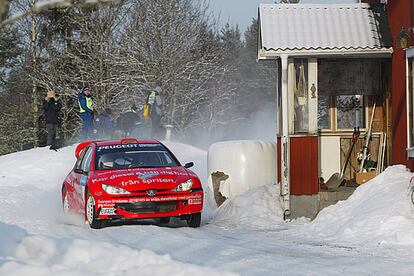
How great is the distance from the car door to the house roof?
143 inches

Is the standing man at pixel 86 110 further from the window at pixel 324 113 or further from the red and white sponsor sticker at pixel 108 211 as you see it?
the red and white sponsor sticker at pixel 108 211

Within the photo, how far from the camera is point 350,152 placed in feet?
56.7

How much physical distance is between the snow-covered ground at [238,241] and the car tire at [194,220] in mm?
A: 172

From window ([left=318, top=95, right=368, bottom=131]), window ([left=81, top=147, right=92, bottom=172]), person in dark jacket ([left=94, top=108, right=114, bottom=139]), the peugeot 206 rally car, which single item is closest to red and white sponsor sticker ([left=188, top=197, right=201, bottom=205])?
the peugeot 206 rally car

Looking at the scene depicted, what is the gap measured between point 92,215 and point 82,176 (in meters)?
1.12

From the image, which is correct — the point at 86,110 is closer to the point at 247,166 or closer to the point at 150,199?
the point at 247,166

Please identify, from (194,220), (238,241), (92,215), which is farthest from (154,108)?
(238,241)

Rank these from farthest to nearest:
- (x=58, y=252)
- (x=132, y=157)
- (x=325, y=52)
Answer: (x=325, y=52)
(x=132, y=157)
(x=58, y=252)

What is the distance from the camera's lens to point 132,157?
15.0 metres

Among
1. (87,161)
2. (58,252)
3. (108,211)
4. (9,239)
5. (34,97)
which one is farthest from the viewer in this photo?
(34,97)

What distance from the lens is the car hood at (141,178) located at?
13.6 metres

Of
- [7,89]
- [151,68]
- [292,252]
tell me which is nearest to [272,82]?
[7,89]

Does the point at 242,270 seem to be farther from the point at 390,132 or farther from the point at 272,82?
the point at 272,82

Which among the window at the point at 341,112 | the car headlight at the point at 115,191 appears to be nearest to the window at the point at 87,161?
the car headlight at the point at 115,191
